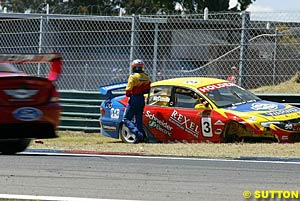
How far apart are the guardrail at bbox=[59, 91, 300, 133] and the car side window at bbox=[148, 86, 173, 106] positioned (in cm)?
251

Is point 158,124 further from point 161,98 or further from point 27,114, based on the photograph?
point 27,114

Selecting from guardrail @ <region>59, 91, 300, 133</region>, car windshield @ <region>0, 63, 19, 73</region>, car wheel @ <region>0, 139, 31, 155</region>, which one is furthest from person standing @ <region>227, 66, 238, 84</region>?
car windshield @ <region>0, 63, 19, 73</region>

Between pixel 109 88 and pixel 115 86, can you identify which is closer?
pixel 109 88

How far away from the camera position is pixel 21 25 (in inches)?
861

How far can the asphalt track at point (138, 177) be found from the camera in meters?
8.77

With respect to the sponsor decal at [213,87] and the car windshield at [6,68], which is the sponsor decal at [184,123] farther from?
the car windshield at [6,68]

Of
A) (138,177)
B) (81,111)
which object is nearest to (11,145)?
(138,177)

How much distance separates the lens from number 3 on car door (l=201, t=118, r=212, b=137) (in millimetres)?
14852

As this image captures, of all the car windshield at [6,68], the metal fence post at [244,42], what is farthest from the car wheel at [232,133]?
the car windshield at [6,68]

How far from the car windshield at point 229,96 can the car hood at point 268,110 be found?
19cm

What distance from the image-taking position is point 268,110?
48.2ft

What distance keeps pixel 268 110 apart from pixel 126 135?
9.93 feet

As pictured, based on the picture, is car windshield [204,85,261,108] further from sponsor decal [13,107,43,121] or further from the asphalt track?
sponsor decal [13,107,43,121]

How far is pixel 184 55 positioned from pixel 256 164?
650 centimetres
